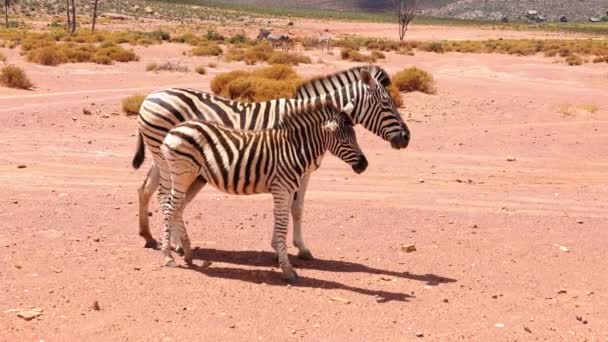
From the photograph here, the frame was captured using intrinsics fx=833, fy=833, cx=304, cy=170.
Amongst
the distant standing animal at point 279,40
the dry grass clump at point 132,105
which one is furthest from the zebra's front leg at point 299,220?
the distant standing animal at point 279,40

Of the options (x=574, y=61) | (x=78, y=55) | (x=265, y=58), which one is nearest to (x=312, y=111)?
(x=78, y=55)

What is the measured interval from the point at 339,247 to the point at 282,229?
5.61 feet

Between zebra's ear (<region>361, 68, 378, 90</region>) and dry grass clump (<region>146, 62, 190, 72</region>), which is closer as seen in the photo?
zebra's ear (<region>361, 68, 378, 90</region>)

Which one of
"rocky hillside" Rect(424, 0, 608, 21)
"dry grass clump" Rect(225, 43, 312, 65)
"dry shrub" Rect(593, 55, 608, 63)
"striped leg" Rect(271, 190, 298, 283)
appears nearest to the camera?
"striped leg" Rect(271, 190, 298, 283)

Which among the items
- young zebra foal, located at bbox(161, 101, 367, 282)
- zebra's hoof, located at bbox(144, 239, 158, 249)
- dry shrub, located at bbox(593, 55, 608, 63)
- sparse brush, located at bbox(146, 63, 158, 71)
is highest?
young zebra foal, located at bbox(161, 101, 367, 282)

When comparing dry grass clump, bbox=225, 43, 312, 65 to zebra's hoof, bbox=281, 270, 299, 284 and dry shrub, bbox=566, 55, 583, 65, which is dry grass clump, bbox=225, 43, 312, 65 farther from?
zebra's hoof, bbox=281, 270, 299, 284

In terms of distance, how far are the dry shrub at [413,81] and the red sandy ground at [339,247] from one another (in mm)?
6841

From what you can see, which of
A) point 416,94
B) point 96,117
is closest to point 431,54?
point 416,94

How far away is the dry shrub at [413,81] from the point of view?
26.2m

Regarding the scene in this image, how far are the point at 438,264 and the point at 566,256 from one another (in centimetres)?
157

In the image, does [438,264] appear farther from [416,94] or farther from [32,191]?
[416,94]

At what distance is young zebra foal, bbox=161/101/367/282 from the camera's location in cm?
820

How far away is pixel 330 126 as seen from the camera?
27.3 ft

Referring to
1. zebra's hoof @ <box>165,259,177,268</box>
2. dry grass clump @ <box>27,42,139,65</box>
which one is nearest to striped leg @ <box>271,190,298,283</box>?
zebra's hoof @ <box>165,259,177,268</box>
